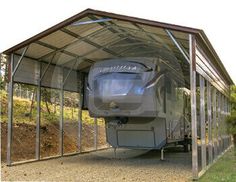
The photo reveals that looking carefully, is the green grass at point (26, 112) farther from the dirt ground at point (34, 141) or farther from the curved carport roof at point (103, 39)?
the curved carport roof at point (103, 39)

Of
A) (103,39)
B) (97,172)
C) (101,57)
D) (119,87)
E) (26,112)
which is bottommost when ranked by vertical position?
(97,172)

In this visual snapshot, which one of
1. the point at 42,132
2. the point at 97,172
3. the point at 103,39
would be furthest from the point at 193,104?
the point at 42,132

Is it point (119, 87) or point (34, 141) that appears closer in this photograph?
point (119, 87)


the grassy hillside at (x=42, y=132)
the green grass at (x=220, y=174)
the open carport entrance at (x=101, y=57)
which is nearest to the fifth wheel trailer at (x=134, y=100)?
the open carport entrance at (x=101, y=57)

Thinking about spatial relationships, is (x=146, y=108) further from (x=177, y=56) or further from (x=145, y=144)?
(x=177, y=56)

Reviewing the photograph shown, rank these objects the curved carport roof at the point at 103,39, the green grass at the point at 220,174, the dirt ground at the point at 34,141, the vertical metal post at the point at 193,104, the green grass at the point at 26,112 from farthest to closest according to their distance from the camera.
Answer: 1. the green grass at the point at 26,112
2. the dirt ground at the point at 34,141
3. the curved carport roof at the point at 103,39
4. the vertical metal post at the point at 193,104
5. the green grass at the point at 220,174

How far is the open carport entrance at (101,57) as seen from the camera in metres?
10.8

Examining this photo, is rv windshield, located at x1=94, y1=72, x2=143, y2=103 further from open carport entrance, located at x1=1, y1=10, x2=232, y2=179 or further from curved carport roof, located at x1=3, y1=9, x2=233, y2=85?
curved carport roof, located at x1=3, y1=9, x2=233, y2=85

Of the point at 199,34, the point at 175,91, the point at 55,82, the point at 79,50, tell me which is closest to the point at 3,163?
the point at 55,82

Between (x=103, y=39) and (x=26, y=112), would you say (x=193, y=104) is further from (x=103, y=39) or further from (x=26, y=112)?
(x=26, y=112)

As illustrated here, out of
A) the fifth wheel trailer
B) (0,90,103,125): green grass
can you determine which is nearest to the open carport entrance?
the fifth wheel trailer

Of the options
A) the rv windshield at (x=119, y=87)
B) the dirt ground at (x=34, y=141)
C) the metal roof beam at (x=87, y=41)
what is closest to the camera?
the rv windshield at (x=119, y=87)

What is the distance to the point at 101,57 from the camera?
52.1 feet

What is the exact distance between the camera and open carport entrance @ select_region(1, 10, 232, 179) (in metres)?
10.8
